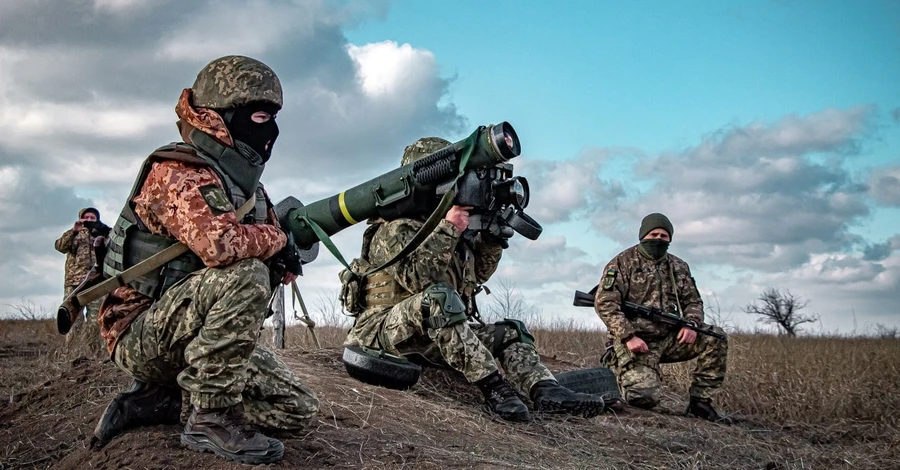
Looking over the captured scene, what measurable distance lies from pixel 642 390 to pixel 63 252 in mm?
9106

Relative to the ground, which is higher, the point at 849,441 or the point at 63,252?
the point at 63,252

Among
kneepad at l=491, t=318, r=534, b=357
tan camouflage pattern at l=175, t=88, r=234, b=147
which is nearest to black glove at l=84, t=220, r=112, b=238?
kneepad at l=491, t=318, r=534, b=357

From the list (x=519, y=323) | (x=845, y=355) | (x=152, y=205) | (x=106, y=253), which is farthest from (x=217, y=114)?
(x=845, y=355)

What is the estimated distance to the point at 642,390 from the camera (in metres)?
8.08

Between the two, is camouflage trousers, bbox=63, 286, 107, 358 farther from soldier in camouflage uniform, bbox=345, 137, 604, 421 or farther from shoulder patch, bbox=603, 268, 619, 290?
shoulder patch, bbox=603, 268, 619, 290

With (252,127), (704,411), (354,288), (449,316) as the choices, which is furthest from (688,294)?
(252,127)

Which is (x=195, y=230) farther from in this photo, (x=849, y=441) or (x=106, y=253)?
(x=849, y=441)

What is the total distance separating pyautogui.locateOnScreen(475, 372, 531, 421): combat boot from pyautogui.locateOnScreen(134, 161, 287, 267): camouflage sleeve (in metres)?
2.70

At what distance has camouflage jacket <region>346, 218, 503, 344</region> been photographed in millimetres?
6535

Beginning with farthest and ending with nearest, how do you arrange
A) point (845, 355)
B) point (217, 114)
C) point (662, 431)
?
point (845, 355)
point (662, 431)
point (217, 114)

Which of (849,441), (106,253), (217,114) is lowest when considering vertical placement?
(849,441)

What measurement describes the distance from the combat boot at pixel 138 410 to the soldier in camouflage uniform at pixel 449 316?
2190 mm

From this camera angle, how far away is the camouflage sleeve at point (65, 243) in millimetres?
13148

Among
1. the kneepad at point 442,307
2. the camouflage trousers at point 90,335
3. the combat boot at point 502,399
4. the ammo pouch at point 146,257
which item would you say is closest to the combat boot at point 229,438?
the ammo pouch at point 146,257
